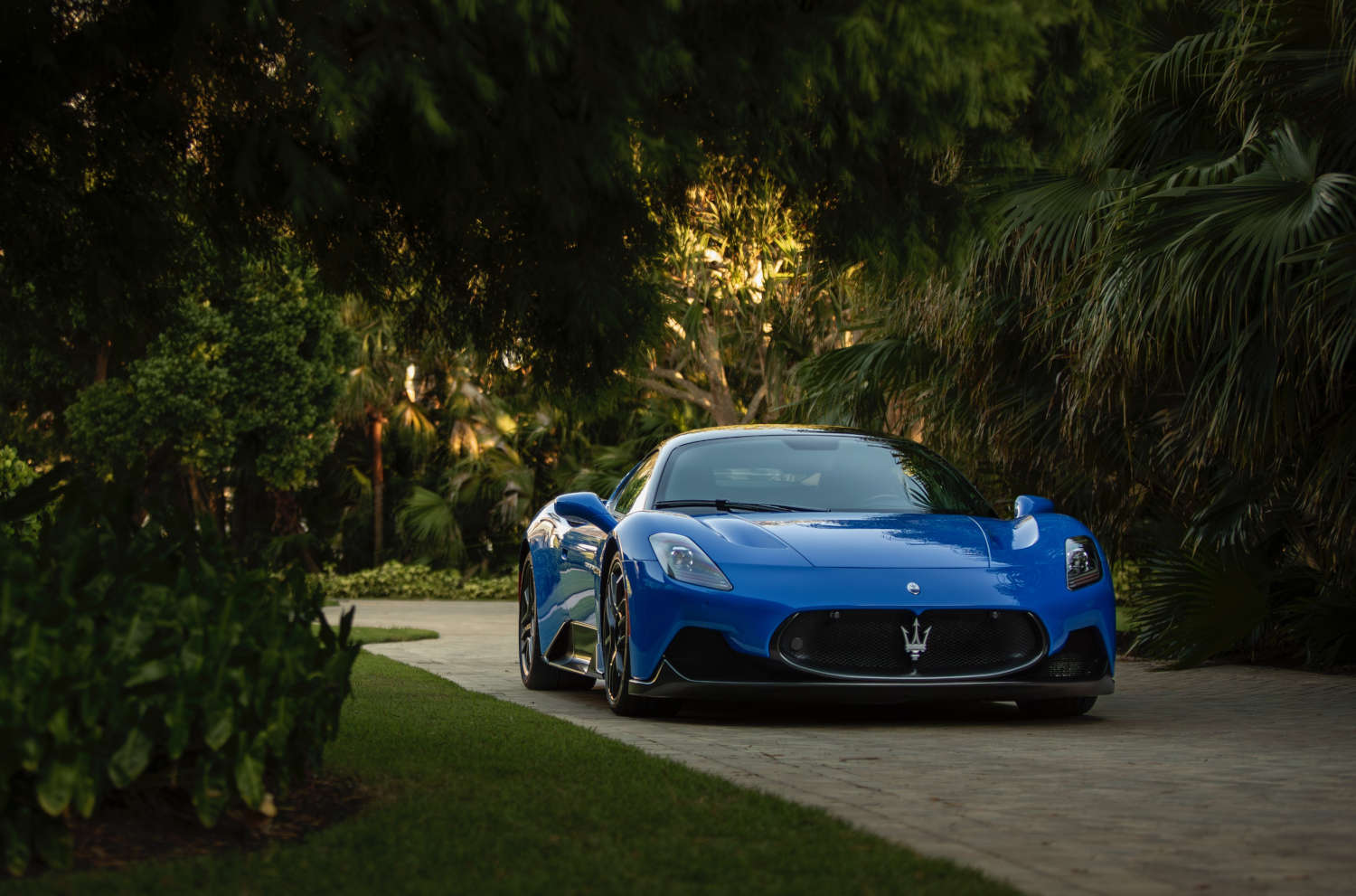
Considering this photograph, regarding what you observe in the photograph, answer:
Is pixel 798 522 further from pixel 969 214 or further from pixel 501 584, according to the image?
pixel 501 584

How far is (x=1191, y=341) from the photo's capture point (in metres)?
9.45

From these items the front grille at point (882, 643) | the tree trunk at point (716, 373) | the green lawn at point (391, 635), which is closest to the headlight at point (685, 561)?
the front grille at point (882, 643)

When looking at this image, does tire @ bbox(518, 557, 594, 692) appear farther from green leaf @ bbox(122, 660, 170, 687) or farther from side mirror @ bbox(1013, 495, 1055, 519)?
green leaf @ bbox(122, 660, 170, 687)

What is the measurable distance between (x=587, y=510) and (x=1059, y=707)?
267 cm

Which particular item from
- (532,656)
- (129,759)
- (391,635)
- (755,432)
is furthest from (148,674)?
(391,635)

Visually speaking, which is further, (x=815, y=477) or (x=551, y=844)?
(x=815, y=477)

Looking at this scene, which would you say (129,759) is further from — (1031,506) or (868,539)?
(1031,506)

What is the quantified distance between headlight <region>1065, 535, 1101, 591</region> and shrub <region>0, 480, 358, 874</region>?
161 inches

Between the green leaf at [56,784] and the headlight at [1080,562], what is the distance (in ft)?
16.5

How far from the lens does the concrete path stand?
456 centimetres

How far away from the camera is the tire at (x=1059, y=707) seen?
8.39 metres

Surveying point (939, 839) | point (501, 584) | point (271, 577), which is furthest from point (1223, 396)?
point (501, 584)

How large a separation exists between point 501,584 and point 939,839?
25.4 meters

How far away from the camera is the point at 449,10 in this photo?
18.6ft
